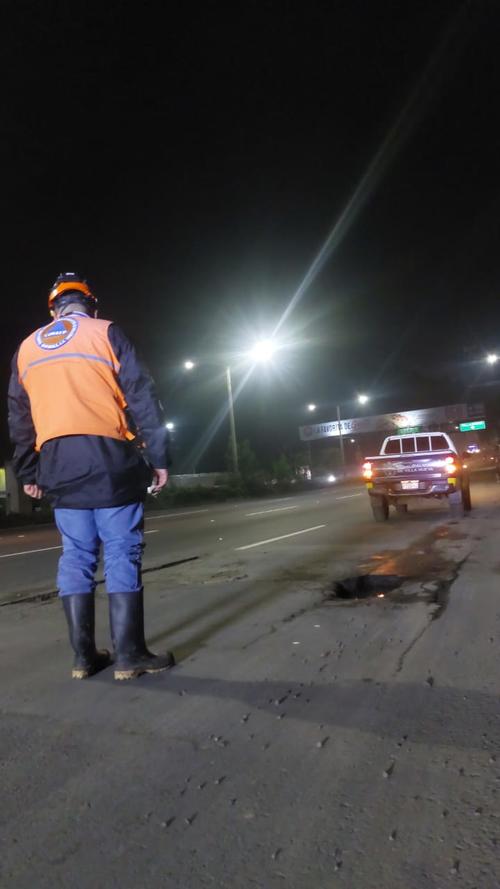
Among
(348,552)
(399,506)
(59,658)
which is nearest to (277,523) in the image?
(399,506)

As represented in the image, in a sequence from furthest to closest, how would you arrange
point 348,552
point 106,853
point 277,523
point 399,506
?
point 399,506
point 277,523
point 348,552
point 106,853

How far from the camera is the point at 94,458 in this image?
321 cm

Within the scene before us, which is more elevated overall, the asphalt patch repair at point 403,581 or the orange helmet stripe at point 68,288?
the orange helmet stripe at point 68,288

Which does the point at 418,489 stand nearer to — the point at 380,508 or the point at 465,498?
the point at 380,508

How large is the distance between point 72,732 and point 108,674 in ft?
2.33

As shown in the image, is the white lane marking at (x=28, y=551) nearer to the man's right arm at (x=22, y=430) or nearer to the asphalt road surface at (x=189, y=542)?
the asphalt road surface at (x=189, y=542)

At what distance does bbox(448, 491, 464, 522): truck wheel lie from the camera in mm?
12670

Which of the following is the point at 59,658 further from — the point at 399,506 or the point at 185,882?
the point at 399,506

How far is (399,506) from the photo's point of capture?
49.6 ft

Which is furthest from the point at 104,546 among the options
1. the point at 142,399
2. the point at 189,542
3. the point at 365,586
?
the point at 189,542

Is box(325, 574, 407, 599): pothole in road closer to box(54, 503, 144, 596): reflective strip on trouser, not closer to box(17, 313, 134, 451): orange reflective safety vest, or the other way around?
box(54, 503, 144, 596): reflective strip on trouser

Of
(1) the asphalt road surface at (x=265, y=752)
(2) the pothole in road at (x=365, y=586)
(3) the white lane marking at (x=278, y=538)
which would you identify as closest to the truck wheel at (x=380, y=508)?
(3) the white lane marking at (x=278, y=538)

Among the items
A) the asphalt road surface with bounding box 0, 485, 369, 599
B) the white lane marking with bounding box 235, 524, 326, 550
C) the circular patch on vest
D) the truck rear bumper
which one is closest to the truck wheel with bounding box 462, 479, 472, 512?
the truck rear bumper

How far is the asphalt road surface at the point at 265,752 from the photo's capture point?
181 centimetres
